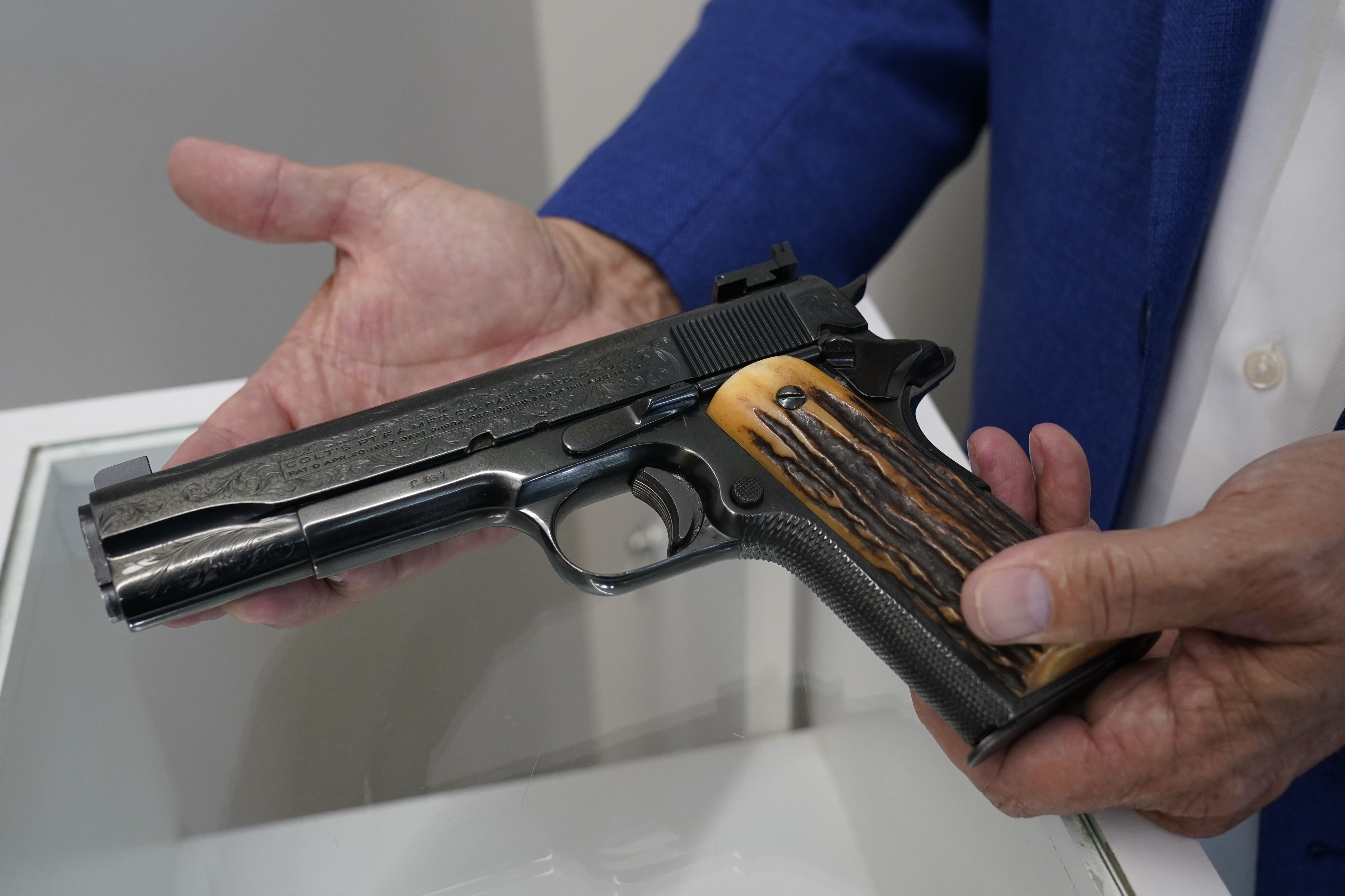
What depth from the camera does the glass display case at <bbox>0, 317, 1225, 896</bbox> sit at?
3.25ft

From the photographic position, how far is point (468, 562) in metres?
1.19

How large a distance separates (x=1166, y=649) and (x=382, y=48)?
199cm

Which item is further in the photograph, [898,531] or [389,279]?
[389,279]

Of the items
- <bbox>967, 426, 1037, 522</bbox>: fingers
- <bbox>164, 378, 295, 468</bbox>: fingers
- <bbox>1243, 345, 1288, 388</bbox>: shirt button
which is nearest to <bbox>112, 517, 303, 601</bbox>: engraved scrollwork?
<bbox>164, 378, 295, 468</bbox>: fingers

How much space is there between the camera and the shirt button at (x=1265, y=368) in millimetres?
1053

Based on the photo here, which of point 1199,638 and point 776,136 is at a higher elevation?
point 776,136

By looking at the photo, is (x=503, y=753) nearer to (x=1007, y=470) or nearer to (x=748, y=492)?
(x=748, y=492)

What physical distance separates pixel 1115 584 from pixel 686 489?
44 cm

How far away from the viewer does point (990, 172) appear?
64.7 inches

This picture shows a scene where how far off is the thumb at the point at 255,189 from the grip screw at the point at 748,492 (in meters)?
0.74

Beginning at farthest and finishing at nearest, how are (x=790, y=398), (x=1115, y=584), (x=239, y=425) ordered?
(x=239, y=425) < (x=790, y=398) < (x=1115, y=584)

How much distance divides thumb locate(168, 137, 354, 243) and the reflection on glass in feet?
1.57

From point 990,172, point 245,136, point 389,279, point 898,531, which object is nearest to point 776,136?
point 990,172

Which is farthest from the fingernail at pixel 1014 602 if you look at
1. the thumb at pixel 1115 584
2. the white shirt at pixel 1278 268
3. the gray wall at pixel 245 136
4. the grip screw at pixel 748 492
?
the gray wall at pixel 245 136
